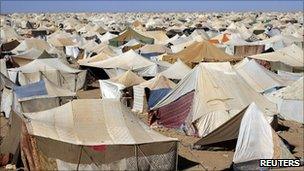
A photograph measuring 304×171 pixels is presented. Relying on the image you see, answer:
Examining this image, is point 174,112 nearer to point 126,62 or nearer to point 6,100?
point 6,100

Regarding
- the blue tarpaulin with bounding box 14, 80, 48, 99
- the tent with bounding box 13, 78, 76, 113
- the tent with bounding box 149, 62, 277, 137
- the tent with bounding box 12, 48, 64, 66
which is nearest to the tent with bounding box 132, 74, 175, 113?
the tent with bounding box 149, 62, 277, 137

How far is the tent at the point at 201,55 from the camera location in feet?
122

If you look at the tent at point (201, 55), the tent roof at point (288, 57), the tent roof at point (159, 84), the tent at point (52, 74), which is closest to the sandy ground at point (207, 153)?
the tent roof at point (159, 84)

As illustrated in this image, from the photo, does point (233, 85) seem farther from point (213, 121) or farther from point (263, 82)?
point (263, 82)

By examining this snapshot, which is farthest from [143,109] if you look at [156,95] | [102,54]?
[102,54]

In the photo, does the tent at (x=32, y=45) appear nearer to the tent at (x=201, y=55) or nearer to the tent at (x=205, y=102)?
the tent at (x=201, y=55)

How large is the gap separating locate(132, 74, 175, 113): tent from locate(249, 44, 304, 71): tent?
12647 millimetres

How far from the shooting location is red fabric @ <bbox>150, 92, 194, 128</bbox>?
24.1 meters

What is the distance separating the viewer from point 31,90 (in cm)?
2588

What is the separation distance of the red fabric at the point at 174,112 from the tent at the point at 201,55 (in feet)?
40.6

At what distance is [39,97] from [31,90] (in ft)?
3.14

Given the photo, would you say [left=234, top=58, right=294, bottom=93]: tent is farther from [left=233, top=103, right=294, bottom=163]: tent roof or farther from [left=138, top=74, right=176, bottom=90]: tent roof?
[left=233, top=103, right=294, bottom=163]: tent roof

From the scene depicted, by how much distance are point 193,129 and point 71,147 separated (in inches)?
334

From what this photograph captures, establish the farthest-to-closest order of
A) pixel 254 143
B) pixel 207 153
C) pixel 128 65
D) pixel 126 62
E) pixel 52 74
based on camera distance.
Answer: pixel 126 62
pixel 128 65
pixel 52 74
pixel 207 153
pixel 254 143
